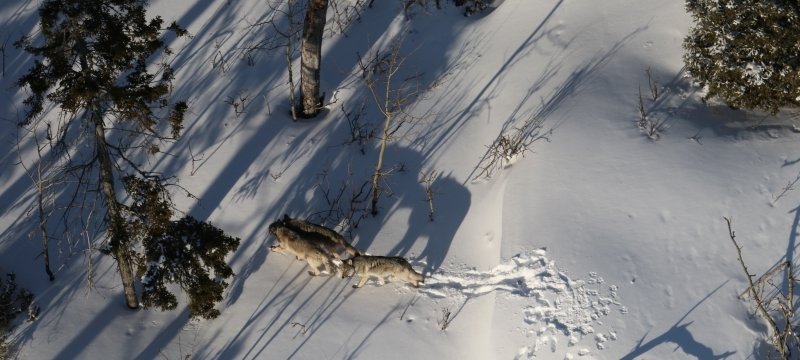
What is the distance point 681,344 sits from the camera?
8.77 m

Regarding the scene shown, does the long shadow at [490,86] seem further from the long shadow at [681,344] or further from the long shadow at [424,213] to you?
the long shadow at [681,344]

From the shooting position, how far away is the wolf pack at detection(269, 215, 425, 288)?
10383 millimetres

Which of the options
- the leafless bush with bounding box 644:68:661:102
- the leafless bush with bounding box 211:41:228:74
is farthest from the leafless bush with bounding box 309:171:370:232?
the leafless bush with bounding box 644:68:661:102

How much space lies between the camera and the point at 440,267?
11.0m

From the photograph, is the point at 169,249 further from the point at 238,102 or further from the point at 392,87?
the point at 392,87

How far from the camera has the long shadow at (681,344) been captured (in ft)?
28.4

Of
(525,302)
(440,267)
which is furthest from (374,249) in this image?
(525,302)

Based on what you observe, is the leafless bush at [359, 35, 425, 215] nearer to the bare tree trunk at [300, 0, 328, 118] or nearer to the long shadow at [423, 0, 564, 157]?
the long shadow at [423, 0, 564, 157]

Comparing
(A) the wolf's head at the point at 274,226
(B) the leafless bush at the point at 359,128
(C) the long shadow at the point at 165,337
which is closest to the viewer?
(C) the long shadow at the point at 165,337

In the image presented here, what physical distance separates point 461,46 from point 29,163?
1017cm

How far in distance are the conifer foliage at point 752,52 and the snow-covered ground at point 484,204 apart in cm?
65

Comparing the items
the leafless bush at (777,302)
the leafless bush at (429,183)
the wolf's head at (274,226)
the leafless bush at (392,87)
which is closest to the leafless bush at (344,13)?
the leafless bush at (392,87)

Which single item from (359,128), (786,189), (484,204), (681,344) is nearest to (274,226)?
(359,128)

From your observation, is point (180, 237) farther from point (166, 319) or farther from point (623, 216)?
point (623, 216)
